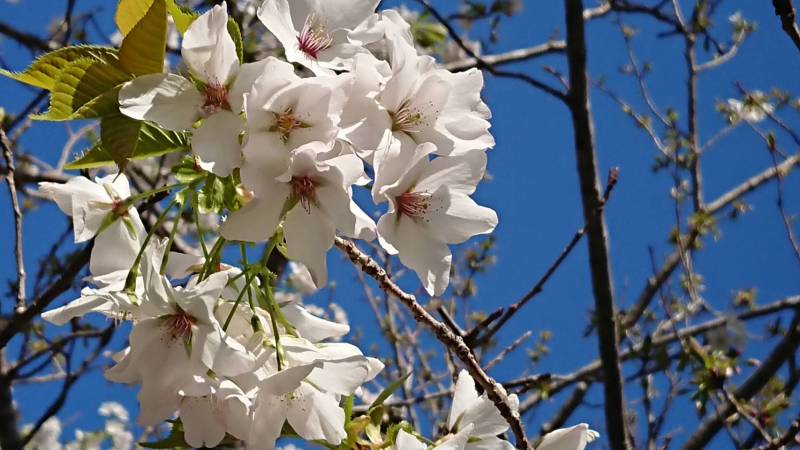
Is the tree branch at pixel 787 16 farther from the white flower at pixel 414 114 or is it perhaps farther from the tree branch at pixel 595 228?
the tree branch at pixel 595 228

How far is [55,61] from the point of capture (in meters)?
0.96

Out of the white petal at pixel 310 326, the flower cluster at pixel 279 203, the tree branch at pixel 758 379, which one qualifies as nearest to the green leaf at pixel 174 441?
the flower cluster at pixel 279 203

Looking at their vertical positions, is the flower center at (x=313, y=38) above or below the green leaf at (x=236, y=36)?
above

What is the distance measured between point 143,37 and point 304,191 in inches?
9.4

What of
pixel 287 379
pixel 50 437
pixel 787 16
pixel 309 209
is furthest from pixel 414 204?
pixel 50 437

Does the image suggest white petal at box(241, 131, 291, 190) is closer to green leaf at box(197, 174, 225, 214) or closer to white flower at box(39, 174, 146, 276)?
green leaf at box(197, 174, 225, 214)

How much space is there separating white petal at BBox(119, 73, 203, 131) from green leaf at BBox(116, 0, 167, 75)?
0.02 meters

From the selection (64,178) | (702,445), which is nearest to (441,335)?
(702,445)

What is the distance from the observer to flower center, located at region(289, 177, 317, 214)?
965 millimetres

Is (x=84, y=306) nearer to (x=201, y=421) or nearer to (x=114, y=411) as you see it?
(x=201, y=421)

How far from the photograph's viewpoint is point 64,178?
286 centimetres

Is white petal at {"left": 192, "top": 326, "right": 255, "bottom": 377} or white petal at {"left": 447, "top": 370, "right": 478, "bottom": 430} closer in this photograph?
white petal at {"left": 192, "top": 326, "right": 255, "bottom": 377}

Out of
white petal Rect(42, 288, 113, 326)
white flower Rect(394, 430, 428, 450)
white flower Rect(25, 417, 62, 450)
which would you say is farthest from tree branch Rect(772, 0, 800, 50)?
white flower Rect(25, 417, 62, 450)

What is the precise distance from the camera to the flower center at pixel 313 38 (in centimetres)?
108
